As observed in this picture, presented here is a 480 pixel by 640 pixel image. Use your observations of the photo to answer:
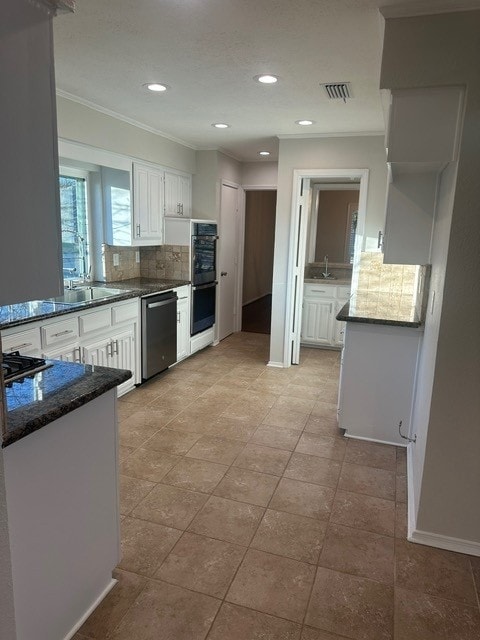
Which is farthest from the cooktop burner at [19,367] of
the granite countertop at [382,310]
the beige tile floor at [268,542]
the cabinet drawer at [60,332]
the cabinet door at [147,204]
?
the cabinet door at [147,204]

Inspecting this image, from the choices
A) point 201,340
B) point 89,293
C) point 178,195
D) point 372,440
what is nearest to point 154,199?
point 178,195

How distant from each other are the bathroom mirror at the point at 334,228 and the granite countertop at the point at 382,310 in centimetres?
192

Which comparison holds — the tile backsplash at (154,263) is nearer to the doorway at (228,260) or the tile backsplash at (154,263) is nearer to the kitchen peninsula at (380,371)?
the doorway at (228,260)

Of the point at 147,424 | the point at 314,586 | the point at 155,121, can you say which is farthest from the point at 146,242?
the point at 314,586

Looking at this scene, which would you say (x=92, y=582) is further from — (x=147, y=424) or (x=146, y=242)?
(x=146, y=242)

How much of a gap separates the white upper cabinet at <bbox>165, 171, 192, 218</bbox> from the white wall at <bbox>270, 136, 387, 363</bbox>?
1.25 metres

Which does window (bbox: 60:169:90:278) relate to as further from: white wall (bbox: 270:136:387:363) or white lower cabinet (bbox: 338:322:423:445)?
white lower cabinet (bbox: 338:322:423:445)

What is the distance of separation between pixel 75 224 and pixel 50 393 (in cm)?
306

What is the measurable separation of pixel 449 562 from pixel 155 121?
13.3ft

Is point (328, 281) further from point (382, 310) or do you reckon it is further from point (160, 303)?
point (160, 303)

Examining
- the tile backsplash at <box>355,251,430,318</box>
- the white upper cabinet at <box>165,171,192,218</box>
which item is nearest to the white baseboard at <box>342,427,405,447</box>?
the tile backsplash at <box>355,251,430,318</box>

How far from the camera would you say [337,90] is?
9.88ft

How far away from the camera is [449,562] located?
6.84ft

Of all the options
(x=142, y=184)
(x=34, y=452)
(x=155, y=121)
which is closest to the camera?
(x=34, y=452)
